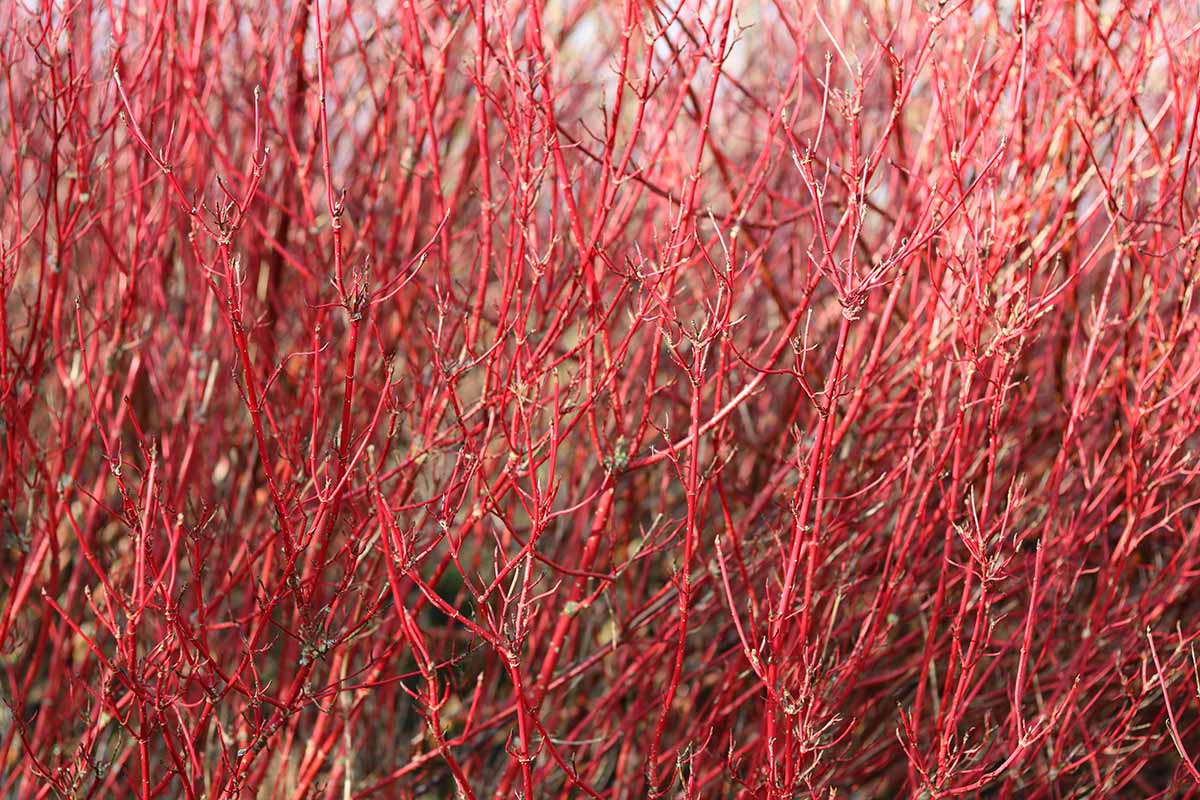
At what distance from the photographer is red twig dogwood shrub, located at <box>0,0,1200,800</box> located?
6.18 ft

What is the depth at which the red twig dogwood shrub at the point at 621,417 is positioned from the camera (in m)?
1.88

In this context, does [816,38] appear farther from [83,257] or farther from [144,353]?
[83,257]

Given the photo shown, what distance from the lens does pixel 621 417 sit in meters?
2.21

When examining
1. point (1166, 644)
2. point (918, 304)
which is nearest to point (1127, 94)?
point (918, 304)

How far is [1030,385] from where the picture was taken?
2936mm

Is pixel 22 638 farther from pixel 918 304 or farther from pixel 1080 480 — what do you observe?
pixel 1080 480

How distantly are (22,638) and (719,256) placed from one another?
102 inches

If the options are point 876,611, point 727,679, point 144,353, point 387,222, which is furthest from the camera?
point 387,222

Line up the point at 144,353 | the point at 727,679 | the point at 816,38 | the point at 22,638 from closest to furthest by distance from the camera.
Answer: the point at 727,679 < the point at 22,638 < the point at 144,353 < the point at 816,38

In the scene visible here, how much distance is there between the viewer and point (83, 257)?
163 inches

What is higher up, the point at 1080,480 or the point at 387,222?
the point at 387,222

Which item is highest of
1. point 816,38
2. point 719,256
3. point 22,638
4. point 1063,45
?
point 816,38

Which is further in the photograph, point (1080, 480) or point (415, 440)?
point (1080, 480)

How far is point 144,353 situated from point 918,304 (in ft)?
6.89
